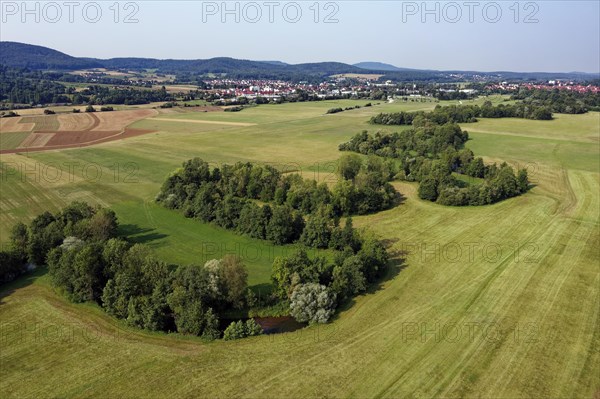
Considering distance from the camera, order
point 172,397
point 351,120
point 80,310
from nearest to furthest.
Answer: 1. point 172,397
2. point 80,310
3. point 351,120

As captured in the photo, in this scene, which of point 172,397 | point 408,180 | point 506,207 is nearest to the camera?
point 172,397

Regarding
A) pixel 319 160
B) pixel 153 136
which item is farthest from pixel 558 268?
pixel 153 136

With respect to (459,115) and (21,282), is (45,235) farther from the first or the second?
(459,115)

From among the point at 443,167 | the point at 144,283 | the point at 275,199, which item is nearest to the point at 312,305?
the point at 144,283

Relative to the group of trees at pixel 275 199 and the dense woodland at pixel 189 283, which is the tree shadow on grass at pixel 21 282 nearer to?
the dense woodland at pixel 189 283

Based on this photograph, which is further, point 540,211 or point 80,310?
point 540,211

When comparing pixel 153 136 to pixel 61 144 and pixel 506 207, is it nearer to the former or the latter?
pixel 61 144

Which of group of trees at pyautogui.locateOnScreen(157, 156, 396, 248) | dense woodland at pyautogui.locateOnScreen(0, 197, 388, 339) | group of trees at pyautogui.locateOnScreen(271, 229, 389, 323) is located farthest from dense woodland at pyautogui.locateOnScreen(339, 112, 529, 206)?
group of trees at pyautogui.locateOnScreen(271, 229, 389, 323)
